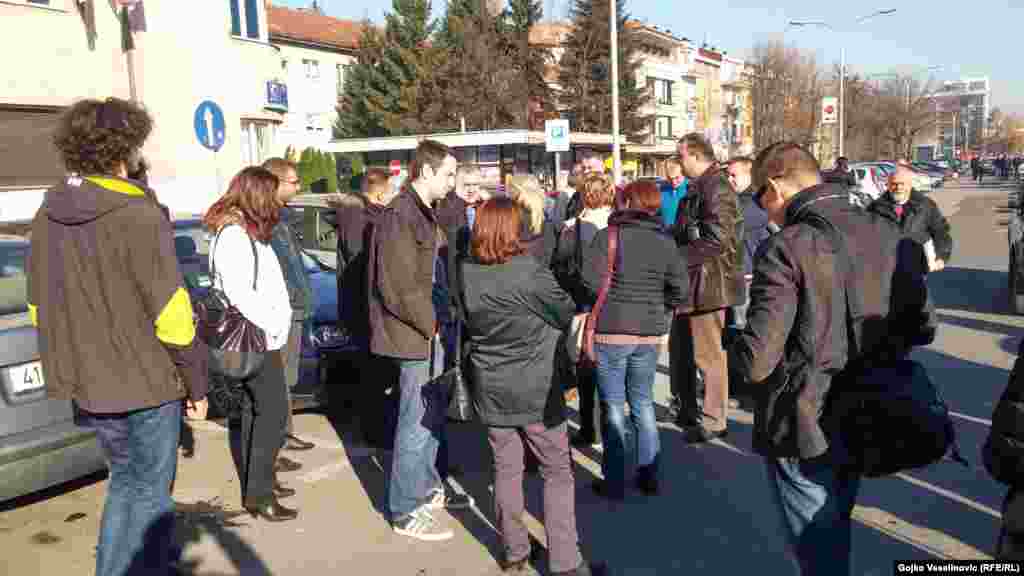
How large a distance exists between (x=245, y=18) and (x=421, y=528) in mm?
18518

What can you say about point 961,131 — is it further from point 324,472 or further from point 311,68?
point 324,472

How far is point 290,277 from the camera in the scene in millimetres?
5500

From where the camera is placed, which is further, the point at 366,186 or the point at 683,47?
the point at 683,47

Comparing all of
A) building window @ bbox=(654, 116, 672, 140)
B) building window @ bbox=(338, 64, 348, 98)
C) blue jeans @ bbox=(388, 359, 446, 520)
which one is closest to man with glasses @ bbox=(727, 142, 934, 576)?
blue jeans @ bbox=(388, 359, 446, 520)

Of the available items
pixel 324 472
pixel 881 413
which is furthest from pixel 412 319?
pixel 881 413

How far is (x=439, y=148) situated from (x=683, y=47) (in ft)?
246

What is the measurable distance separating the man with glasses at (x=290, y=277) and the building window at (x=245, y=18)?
51.3 feet

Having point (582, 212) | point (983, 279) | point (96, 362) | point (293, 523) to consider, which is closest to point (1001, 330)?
point (983, 279)

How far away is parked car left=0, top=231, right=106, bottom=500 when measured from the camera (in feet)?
14.3

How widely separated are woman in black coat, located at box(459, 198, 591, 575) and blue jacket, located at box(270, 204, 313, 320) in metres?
1.83

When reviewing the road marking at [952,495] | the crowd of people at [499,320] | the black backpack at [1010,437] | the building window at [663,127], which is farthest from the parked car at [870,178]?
the building window at [663,127]

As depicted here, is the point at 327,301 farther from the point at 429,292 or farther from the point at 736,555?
the point at 736,555

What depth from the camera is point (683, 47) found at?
7500 centimetres

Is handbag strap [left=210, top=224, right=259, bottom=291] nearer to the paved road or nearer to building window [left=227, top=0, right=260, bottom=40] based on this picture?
the paved road
